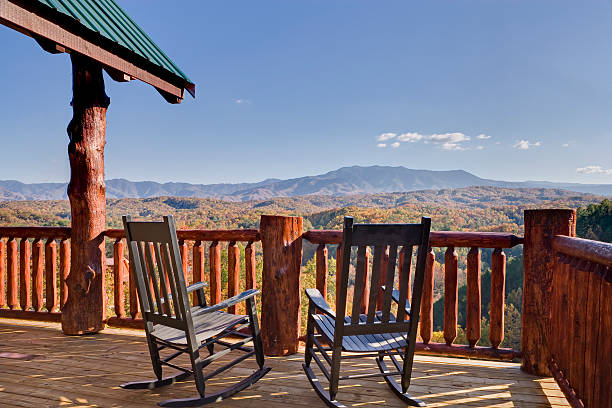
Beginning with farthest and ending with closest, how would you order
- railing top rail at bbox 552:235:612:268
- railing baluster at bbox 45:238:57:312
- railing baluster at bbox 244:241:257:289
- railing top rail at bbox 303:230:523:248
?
railing baluster at bbox 45:238:57:312, railing baluster at bbox 244:241:257:289, railing top rail at bbox 303:230:523:248, railing top rail at bbox 552:235:612:268

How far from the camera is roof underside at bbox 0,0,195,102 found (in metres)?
2.20

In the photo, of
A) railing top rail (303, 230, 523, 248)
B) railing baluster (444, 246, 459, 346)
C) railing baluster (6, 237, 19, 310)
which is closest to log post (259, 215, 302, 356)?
railing top rail (303, 230, 523, 248)

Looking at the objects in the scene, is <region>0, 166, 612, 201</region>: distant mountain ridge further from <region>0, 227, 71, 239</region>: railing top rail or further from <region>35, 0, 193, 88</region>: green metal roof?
<region>35, 0, 193, 88</region>: green metal roof

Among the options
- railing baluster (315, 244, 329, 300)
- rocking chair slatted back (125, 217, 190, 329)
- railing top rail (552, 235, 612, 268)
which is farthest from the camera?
railing baluster (315, 244, 329, 300)

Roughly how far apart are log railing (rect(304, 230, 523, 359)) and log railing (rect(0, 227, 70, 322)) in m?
2.62

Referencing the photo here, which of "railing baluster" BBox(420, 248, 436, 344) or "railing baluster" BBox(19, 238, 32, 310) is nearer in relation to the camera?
"railing baluster" BBox(420, 248, 436, 344)

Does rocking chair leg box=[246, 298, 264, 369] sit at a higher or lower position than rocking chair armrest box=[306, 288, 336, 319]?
lower

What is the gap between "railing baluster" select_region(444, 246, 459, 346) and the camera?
2.70 meters

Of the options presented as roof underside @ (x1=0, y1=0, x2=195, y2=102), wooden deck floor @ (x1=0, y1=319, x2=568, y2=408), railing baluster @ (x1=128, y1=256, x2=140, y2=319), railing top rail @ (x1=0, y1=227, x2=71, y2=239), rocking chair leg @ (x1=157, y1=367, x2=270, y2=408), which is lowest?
wooden deck floor @ (x1=0, y1=319, x2=568, y2=408)

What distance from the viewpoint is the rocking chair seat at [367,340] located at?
76.4 inches

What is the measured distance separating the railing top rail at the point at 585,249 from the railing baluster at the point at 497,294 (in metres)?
0.35

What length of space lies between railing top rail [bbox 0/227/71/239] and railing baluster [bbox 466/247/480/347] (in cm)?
355

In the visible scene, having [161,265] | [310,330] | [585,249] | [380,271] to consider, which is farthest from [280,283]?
[585,249]

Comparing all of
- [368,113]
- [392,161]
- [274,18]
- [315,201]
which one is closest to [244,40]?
[274,18]
